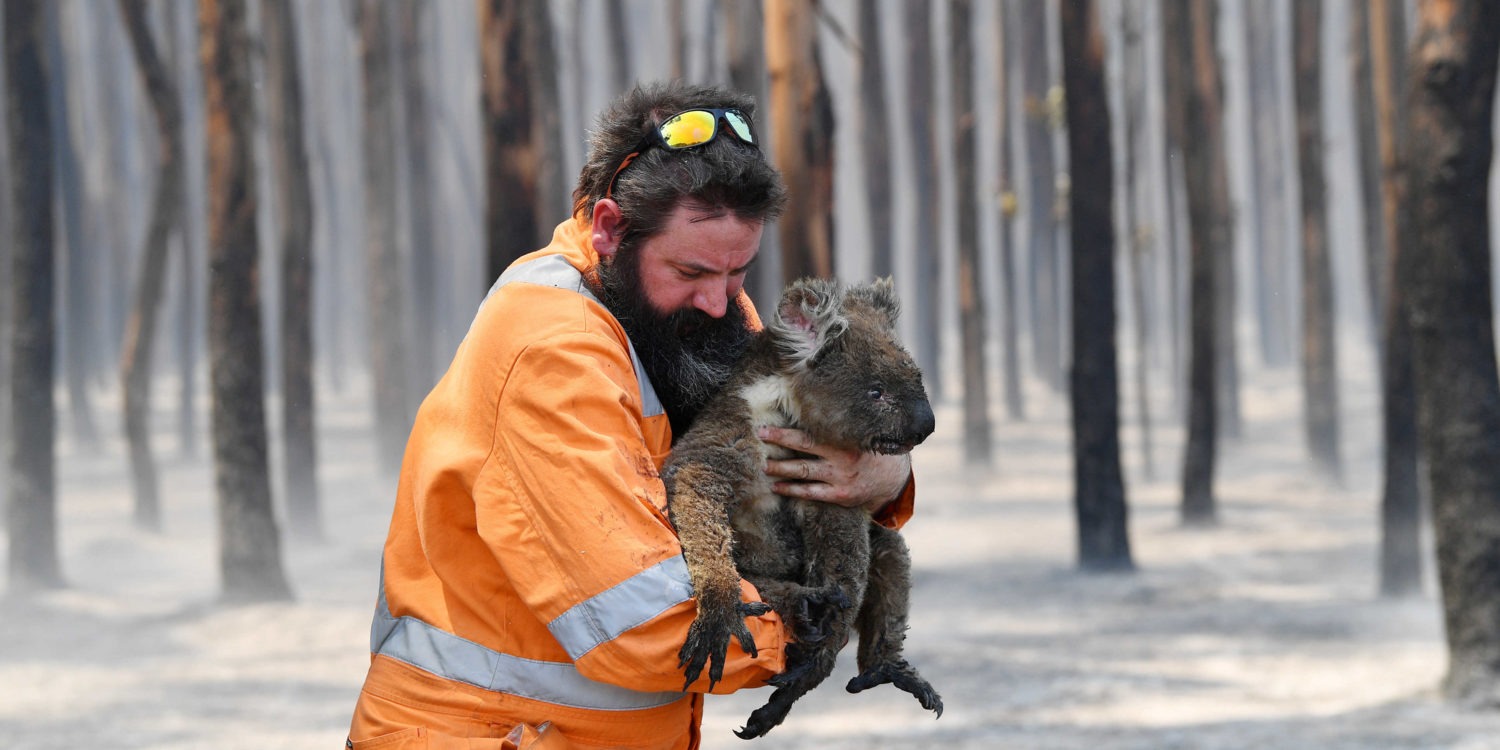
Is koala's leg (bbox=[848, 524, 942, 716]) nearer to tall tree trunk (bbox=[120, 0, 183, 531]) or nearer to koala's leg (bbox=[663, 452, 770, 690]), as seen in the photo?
koala's leg (bbox=[663, 452, 770, 690])

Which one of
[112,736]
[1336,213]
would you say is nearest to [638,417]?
[112,736]

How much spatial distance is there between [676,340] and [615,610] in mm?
596

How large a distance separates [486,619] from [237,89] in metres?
10.4

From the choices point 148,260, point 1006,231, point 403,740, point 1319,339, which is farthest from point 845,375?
point 1006,231

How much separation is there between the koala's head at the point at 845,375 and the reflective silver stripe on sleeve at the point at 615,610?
576mm

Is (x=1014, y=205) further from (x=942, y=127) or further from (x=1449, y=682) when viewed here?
(x=942, y=127)

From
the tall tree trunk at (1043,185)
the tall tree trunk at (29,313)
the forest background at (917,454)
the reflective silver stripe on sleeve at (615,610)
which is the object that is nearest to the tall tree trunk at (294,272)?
the forest background at (917,454)

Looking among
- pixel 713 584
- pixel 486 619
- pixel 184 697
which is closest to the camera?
pixel 713 584

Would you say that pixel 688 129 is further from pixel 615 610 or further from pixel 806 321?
pixel 615 610

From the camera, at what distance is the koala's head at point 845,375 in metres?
2.52

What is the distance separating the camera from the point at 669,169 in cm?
231

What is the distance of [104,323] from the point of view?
33438 mm

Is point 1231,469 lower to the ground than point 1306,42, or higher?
lower

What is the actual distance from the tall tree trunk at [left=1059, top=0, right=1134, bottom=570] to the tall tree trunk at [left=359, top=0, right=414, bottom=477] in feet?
34.7
